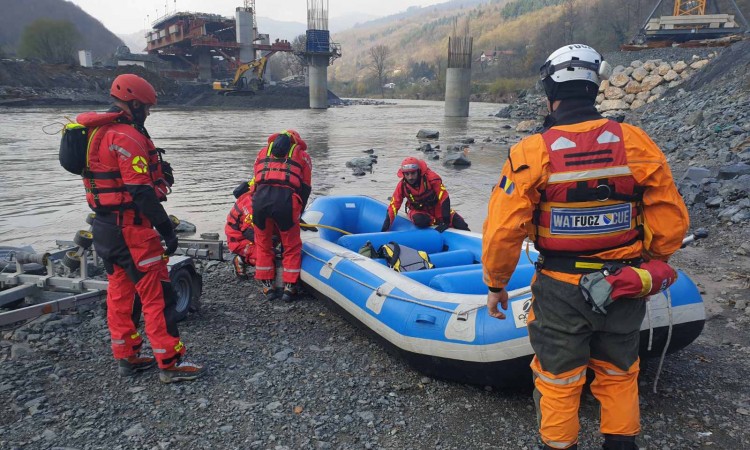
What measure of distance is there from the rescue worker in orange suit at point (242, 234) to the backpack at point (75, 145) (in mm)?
1968

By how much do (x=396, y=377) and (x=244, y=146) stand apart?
50.1ft

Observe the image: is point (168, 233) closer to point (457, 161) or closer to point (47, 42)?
point (457, 161)

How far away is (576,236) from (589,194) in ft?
0.51

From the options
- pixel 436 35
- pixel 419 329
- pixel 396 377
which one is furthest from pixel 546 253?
pixel 436 35

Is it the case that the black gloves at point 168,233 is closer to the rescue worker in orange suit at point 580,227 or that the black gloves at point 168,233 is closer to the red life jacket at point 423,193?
the rescue worker in orange suit at point 580,227

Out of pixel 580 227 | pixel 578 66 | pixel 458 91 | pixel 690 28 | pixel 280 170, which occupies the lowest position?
pixel 280 170

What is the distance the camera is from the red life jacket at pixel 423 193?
17.1 ft

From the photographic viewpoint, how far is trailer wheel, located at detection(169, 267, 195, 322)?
3.79 meters

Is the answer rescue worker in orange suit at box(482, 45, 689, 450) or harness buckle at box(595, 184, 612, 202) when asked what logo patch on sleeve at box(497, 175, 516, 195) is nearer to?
rescue worker in orange suit at box(482, 45, 689, 450)

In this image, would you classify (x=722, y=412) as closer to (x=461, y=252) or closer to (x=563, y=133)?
(x=563, y=133)

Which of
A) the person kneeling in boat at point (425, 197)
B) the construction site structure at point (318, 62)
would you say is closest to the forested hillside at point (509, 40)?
the construction site structure at point (318, 62)

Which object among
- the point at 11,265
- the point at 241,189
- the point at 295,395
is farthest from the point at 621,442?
the point at 11,265

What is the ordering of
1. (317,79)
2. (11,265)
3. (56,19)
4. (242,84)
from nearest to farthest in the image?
(11,265) → (242,84) → (317,79) → (56,19)

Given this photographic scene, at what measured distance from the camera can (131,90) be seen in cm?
288
